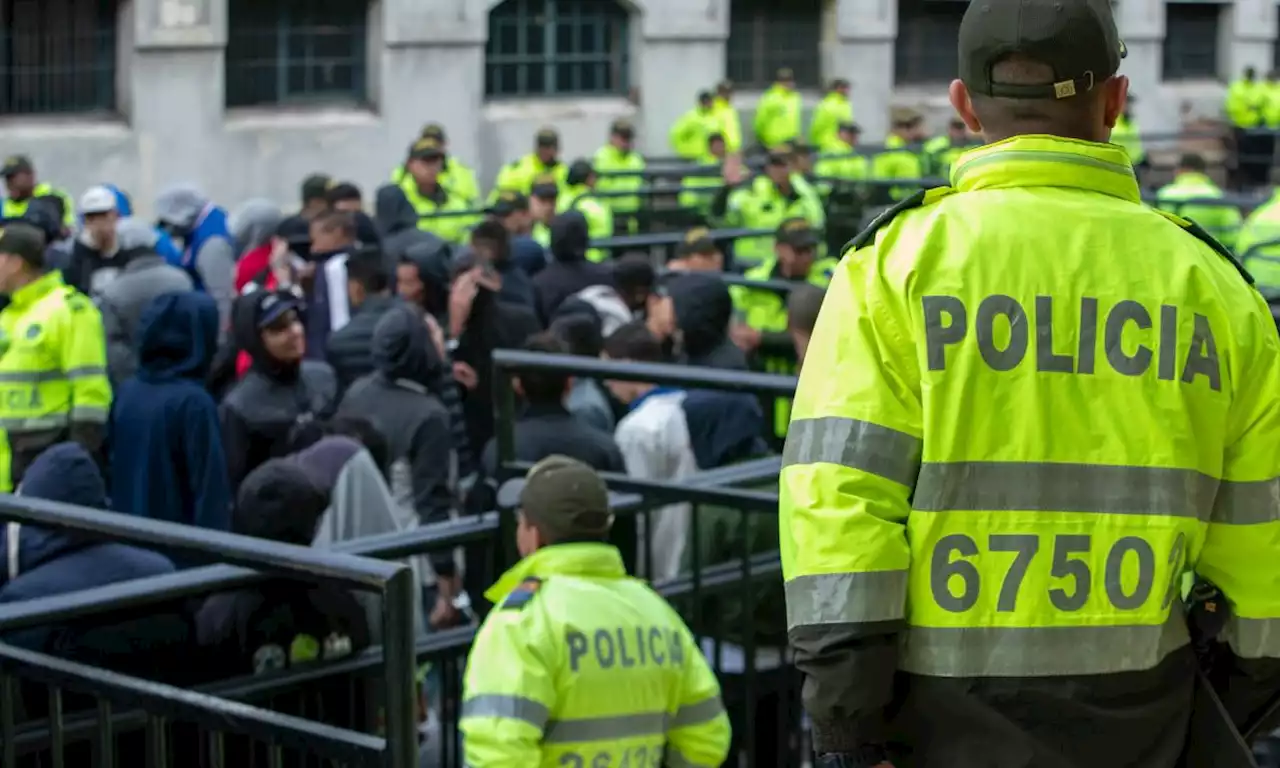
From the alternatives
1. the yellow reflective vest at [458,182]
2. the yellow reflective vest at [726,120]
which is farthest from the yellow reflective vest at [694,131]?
the yellow reflective vest at [458,182]

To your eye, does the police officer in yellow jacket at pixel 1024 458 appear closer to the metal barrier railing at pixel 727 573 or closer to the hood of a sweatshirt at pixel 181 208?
the metal barrier railing at pixel 727 573

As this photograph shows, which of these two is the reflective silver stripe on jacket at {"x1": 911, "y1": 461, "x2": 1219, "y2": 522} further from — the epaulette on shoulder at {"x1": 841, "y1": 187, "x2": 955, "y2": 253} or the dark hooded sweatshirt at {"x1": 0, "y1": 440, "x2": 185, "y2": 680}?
the dark hooded sweatshirt at {"x1": 0, "y1": 440, "x2": 185, "y2": 680}

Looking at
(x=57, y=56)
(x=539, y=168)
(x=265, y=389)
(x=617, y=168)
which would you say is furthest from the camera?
(x=57, y=56)

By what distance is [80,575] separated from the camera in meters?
5.57

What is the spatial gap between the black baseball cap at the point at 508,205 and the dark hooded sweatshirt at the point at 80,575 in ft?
26.9

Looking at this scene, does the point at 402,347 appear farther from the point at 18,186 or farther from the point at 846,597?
the point at 18,186

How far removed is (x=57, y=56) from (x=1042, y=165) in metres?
21.1

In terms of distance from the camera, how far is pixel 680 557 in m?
6.35

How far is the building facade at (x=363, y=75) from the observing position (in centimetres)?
2303

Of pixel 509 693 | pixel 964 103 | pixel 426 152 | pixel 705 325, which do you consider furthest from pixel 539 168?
pixel 964 103

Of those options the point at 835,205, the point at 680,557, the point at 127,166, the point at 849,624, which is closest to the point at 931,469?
the point at 849,624

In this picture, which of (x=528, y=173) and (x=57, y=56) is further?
(x=57, y=56)

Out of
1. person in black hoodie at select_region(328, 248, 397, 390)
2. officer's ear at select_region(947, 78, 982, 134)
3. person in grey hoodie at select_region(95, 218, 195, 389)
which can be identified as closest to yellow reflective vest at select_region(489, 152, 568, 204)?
person in grey hoodie at select_region(95, 218, 195, 389)

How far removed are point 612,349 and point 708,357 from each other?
58 centimetres
